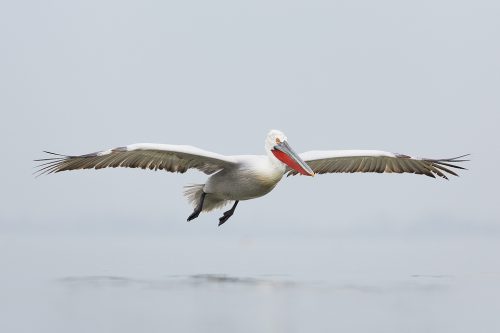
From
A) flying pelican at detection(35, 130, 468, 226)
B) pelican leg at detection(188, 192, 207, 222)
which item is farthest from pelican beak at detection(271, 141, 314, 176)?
pelican leg at detection(188, 192, 207, 222)

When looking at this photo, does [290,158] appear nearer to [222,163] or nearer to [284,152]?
[284,152]

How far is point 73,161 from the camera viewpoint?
1318 centimetres

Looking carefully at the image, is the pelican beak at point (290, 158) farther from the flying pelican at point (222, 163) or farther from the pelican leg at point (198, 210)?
the pelican leg at point (198, 210)

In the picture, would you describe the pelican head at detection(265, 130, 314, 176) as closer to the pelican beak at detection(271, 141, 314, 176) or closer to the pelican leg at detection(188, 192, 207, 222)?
the pelican beak at detection(271, 141, 314, 176)

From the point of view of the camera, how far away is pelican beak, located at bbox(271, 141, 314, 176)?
42.1 feet

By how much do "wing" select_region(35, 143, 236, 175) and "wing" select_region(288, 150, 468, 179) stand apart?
5.65 ft

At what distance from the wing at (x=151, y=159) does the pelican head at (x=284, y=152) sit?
618 mm

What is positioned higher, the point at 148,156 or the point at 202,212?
the point at 148,156

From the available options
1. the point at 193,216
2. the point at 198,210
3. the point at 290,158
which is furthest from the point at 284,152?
the point at 193,216

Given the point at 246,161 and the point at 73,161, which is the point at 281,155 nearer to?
the point at 246,161

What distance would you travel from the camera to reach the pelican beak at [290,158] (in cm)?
1284

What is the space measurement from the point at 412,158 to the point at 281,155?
2820 mm

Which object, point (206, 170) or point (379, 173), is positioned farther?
point (379, 173)

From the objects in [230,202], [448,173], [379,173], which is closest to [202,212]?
[230,202]
